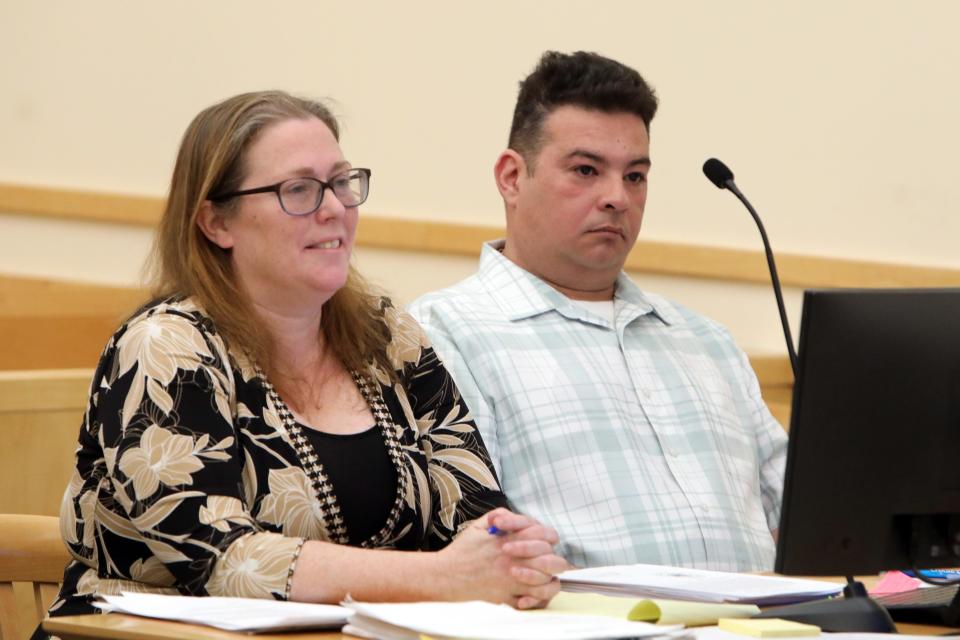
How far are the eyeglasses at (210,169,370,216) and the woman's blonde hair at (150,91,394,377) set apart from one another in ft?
0.13

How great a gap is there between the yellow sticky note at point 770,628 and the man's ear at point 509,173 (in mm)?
1304

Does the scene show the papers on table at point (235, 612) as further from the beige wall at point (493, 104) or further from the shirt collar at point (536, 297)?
the beige wall at point (493, 104)

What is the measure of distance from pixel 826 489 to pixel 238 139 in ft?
2.92

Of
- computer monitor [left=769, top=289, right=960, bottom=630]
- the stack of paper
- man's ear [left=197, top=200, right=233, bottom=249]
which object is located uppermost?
man's ear [left=197, top=200, right=233, bottom=249]

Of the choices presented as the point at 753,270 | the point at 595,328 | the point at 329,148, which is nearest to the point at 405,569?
the point at 329,148

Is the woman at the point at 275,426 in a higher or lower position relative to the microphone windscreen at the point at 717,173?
lower

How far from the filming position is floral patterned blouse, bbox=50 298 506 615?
146 cm

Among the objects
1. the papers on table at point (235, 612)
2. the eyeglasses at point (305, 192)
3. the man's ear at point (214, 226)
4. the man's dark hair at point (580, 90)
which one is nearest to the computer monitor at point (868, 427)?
the papers on table at point (235, 612)

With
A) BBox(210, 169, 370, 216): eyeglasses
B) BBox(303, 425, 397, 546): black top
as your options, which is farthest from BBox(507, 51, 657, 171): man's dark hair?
BBox(303, 425, 397, 546): black top

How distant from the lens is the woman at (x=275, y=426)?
1.42 metres

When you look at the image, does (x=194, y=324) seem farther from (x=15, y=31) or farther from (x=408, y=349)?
(x=15, y=31)

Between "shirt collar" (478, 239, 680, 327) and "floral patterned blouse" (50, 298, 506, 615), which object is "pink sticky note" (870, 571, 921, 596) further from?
"shirt collar" (478, 239, 680, 327)

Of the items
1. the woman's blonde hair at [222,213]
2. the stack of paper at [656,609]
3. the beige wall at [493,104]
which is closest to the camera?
the stack of paper at [656,609]

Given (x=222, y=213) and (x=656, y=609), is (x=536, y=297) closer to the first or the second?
(x=222, y=213)
